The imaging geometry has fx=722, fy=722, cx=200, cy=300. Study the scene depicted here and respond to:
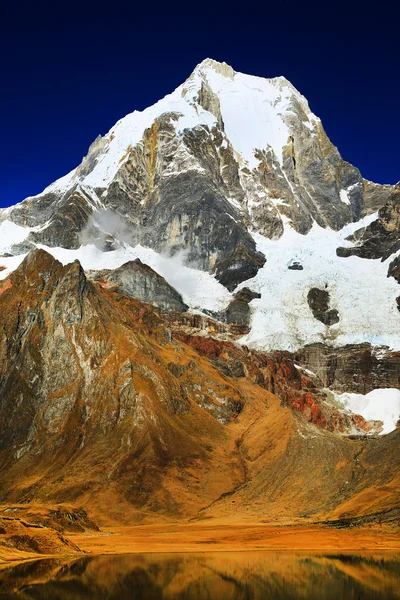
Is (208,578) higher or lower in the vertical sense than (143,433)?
lower

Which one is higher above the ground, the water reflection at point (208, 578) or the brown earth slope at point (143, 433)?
the brown earth slope at point (143, 433)

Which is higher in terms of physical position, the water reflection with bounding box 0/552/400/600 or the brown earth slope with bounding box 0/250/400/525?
the brown earth slope with bounding box 0/250/400/525

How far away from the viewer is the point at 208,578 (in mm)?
47906

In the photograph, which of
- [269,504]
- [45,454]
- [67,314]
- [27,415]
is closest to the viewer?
[269,504]

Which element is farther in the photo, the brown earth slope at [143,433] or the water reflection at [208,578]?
the brown earth slope at [143,433]

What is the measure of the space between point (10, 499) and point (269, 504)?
41095 mm

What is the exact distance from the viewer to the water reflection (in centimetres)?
4200

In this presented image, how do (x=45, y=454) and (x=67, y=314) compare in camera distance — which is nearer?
(x=45, y=454)

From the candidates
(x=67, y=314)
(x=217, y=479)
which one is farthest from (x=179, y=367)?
(x=217, y=479)

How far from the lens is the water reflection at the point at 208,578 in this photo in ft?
138

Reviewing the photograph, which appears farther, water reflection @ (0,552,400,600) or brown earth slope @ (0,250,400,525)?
brown earth slope @ (0,250,400,525)

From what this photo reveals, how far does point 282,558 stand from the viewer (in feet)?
197

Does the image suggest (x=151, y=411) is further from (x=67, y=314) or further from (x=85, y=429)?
(x=67, y=314)

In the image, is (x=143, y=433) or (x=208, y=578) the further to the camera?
(x=143, y=433)
